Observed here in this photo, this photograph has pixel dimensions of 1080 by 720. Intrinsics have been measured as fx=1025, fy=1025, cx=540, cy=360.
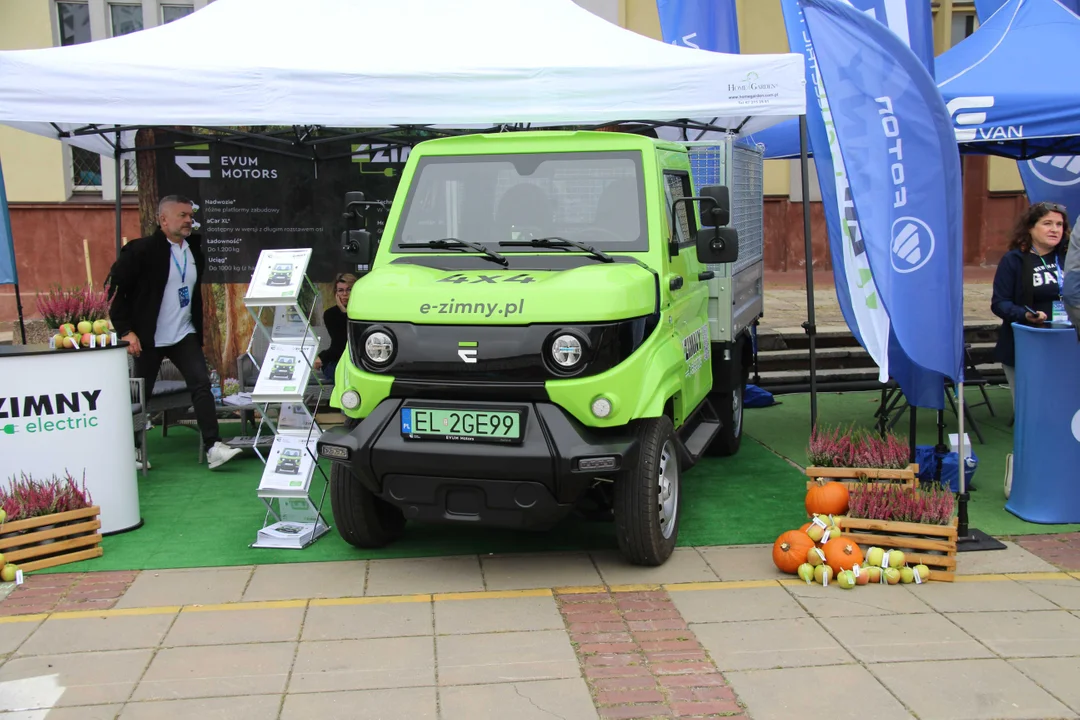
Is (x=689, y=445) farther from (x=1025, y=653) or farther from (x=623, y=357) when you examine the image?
(x=1025, y=653)

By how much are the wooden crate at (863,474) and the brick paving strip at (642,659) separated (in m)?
1.27

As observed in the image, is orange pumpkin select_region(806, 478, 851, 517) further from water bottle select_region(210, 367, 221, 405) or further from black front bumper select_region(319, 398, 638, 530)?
water bottle select_region(210, 367, 221, 405)

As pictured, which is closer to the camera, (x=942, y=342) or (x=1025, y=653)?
(x=1025, y=653)

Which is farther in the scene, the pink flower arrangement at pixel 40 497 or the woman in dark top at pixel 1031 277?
the woman in dark top at pixel 1031 277

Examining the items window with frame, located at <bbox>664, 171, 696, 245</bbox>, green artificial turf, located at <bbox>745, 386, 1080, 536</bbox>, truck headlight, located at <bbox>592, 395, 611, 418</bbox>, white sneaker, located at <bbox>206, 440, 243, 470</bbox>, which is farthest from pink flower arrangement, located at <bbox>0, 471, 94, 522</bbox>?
green artificial turf, located at <bbox>745, 386, 1080, 536</bbox>

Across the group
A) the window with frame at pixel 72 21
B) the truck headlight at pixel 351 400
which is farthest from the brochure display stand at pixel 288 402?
the window with frame at pixel 72 21

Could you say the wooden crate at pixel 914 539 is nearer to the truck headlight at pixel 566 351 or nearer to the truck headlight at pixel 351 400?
the truck headlight at pixel 566 351

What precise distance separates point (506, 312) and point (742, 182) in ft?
11.0

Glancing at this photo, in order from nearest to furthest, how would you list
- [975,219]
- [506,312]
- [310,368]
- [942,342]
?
[506,312]
[942,342]
[310,368]
[975,219]

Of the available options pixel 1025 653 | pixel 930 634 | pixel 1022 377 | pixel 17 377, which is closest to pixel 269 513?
pixel 17 377

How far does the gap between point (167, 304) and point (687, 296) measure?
4125 millimetres

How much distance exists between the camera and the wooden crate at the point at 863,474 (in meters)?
5.84

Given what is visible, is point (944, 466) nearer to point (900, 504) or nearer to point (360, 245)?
point (900, 504)

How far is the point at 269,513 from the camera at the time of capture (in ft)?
21.3
